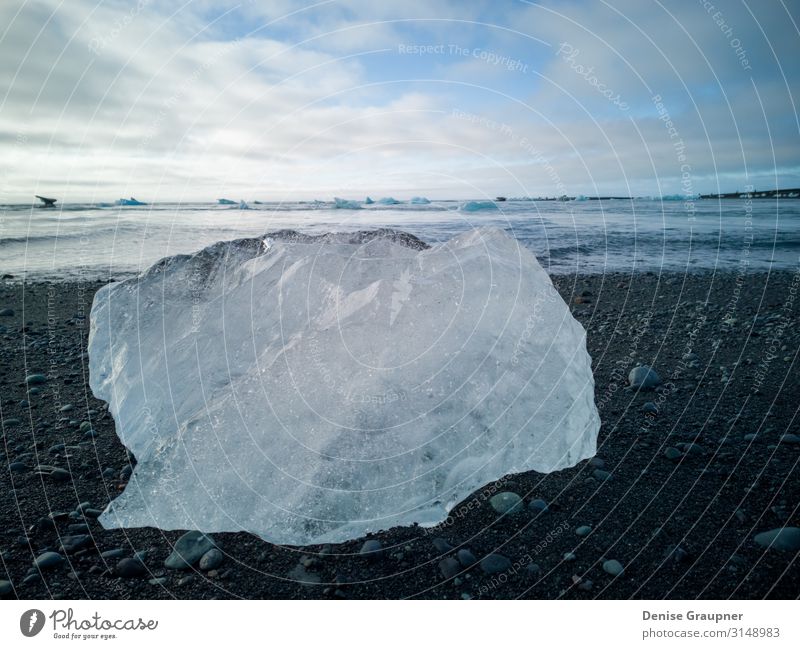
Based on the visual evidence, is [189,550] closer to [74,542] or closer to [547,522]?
[74,542]

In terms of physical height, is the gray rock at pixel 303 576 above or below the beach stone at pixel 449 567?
below

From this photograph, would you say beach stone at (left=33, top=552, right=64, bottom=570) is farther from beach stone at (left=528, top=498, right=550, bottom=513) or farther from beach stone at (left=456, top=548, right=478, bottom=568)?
beach stone at (left=528, top=498, right=550, bottom=513)

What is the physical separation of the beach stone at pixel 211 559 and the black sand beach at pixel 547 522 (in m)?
0.03

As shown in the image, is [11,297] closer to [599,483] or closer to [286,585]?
[286,585]

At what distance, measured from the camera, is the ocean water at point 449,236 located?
1505 centimetres

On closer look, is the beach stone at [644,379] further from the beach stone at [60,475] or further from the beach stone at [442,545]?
the beach stone at [60,475]

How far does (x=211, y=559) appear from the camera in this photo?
3.41 meters

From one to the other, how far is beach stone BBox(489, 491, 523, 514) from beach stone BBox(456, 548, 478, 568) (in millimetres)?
527

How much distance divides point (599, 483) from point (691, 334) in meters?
5.17

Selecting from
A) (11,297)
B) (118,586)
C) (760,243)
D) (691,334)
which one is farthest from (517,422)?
(760,243)

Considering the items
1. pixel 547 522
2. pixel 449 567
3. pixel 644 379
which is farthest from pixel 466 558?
pixel 644 379

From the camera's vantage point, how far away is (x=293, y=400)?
4.08 meters

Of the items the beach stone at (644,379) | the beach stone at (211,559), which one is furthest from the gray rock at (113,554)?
the beach stone at (644,379)

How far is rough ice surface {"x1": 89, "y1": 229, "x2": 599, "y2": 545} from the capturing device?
12.3 ft
